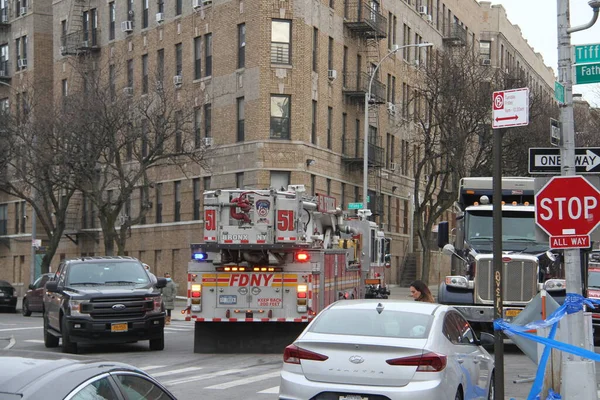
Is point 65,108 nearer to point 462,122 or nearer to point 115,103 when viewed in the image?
point 115,103

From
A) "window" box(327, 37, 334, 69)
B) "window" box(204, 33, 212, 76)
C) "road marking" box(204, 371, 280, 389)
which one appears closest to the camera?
"road marking" box(204, 371, 280, 389)

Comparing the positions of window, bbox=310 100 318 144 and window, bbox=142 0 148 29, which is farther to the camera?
window, bbox=142 0 148 29

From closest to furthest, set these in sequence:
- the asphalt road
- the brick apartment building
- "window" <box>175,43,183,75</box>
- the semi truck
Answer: the asphalt road < the semi truck < the brick apartment building < "window" <box>175,43,183,75</box>

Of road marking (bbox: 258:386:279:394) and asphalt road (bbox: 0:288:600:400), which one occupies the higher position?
road marking (bbox: 258:386:279:394)

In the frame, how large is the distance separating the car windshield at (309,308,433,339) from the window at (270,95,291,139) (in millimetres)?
34509

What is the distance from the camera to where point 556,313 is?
38.6ft

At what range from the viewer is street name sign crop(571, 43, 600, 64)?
1324 centimetres

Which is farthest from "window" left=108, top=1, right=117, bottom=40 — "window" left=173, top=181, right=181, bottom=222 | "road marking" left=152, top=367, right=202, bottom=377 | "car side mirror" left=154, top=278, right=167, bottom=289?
"road marking" left=152, top=367, right=202, bottom=377

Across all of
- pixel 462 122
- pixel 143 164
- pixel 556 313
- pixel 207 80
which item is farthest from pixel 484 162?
pixel 556 313

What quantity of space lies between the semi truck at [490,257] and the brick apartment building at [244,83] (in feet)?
77.9

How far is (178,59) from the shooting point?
4947 centimetres

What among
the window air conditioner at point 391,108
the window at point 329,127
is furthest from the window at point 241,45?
the window air conditioner at point 391,108

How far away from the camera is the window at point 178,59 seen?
49125 millimetres

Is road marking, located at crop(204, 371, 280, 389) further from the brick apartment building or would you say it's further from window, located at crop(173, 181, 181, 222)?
window, located at crop(173, 181, 181, 222)
